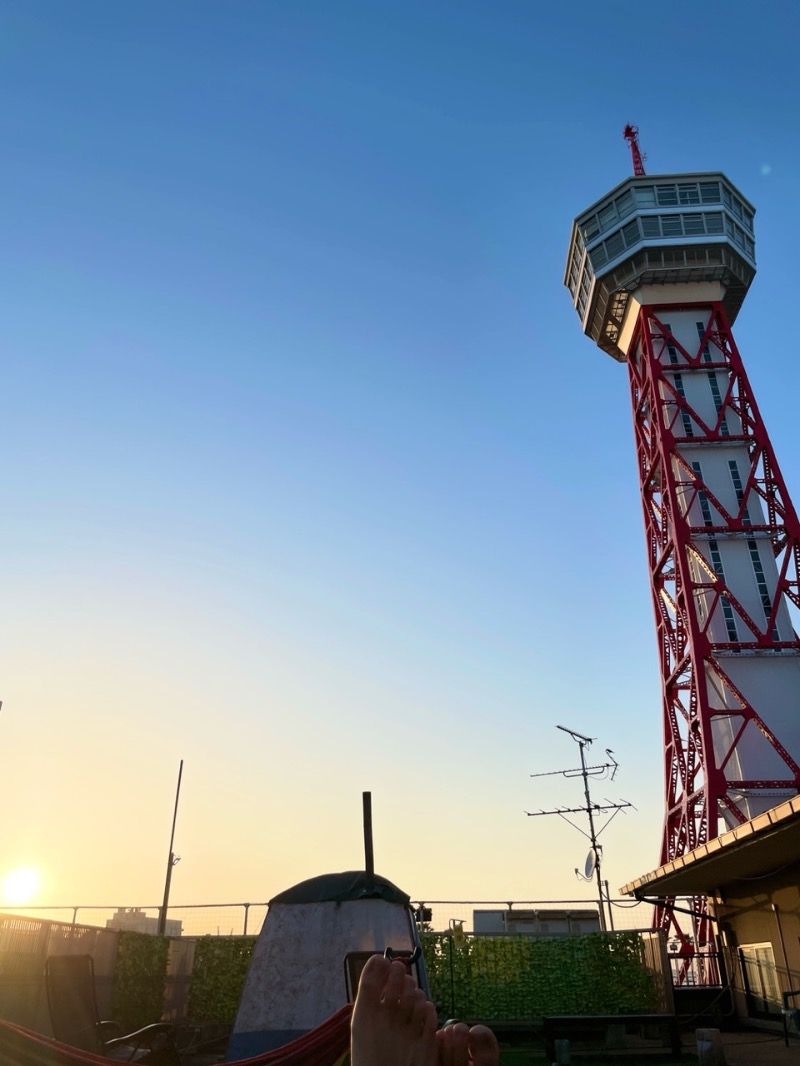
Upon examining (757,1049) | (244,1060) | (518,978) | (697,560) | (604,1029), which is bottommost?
(757,1049)

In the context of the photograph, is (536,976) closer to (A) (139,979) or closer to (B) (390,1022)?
(A) (139,979)

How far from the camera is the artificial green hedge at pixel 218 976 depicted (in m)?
17.2

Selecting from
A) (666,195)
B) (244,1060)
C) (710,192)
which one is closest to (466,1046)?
(244,1060)

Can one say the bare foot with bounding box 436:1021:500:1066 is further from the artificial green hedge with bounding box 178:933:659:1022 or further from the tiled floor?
the artificial green hedge with bounding box 178:933:659:1022

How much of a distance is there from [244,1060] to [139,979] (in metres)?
12.2

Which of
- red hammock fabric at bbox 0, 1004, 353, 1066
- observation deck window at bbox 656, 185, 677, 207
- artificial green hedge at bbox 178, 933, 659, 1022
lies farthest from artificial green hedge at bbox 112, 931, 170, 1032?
observation deck window at bbox 656, 185, 677, 207

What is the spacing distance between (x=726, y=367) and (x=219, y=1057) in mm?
34207

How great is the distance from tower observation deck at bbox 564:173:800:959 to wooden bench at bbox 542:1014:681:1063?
1413 cm

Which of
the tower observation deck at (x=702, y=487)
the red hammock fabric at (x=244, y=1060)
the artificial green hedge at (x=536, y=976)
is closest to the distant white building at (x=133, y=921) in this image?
the artificial green hedge at (x=536, y=976)

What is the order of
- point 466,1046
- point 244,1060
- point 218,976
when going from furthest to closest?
point 218,976 → point 244,1060 → point 466,1046

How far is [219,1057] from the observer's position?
13266 mm

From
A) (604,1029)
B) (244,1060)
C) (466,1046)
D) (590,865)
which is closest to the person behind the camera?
(466,1046)

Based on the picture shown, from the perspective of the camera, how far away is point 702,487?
112ft

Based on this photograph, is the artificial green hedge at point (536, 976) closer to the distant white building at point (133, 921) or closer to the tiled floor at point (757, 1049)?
the tiled floor at point (757, 1049)
